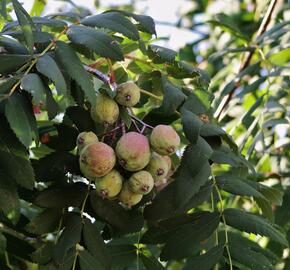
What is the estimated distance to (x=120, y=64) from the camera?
71.3 inches

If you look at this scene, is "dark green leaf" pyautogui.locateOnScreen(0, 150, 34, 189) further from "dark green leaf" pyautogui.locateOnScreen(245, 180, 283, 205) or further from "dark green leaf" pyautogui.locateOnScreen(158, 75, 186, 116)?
"dark green leaf" pyautogui.locateOnScreen(245, 180, 283, 205)

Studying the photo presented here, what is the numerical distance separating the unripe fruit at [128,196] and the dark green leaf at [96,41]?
0.27m

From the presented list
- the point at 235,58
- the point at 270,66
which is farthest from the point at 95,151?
the point at 235,58

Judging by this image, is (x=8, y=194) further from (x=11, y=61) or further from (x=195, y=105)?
(x=195, y=105)

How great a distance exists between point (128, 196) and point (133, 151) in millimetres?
123

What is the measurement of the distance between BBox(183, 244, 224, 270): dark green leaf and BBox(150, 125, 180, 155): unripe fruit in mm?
229

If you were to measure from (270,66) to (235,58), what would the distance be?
26.8 inches

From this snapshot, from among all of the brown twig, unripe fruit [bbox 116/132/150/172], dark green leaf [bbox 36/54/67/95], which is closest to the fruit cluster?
unripe fruit [bbox 116/132/150/172]

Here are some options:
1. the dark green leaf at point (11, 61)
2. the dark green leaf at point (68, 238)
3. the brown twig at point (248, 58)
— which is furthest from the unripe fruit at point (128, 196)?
the brown twig at point (248, 58)

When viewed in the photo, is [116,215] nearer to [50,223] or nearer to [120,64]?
[50,223]

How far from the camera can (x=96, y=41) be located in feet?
4.64

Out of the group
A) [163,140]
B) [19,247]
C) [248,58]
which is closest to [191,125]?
[163,140]

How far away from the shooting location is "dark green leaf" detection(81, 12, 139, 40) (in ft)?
4.83

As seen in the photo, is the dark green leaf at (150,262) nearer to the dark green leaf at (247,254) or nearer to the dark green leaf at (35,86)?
the dark green leaf at (247,254)
